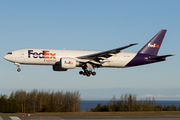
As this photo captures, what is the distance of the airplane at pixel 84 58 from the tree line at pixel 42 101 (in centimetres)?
3343

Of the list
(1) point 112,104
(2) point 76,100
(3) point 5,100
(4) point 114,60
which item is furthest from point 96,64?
(3) point 5,100

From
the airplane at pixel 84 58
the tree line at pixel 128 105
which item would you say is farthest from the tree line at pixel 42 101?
the airplane at pixel 84 58

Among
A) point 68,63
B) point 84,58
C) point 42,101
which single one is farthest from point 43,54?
point 42,101

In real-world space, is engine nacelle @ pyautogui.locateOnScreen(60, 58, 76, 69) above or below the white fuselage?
below

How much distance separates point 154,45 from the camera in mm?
41812

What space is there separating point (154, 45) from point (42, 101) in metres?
43.5

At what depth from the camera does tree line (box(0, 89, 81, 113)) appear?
66625 millimetres

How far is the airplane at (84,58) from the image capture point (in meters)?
34.0

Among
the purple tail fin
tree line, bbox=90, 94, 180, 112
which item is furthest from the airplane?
tree line, bbox=90, 94, 180, 112

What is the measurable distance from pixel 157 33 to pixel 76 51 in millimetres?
16788

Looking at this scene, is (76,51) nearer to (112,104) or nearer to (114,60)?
(114,60)

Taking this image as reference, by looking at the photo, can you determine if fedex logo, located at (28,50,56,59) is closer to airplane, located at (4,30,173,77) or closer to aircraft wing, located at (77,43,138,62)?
airplane, located at (4,30,173,77)

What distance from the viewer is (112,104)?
6481 cm

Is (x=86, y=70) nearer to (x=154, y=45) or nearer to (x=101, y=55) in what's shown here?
(x=101, y=55)
